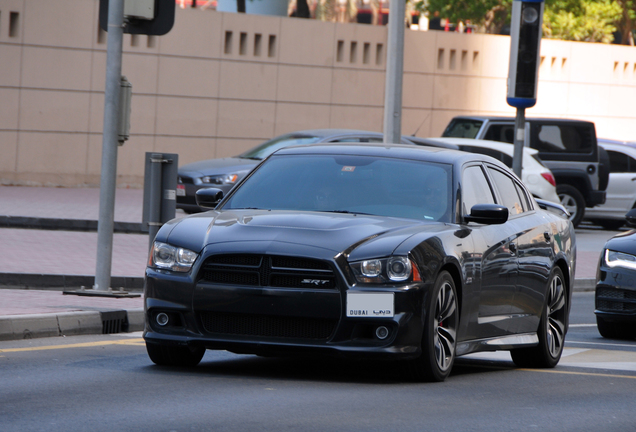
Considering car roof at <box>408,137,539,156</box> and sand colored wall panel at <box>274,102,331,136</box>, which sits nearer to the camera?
car roof at <box>408,137,539,156</box>

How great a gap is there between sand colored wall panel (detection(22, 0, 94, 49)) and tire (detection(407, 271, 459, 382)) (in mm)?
19793

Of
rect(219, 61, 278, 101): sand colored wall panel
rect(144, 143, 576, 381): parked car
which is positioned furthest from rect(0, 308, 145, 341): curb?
rect(219, 61, 278, 101): sand colored wall panel

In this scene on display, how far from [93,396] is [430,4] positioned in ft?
124

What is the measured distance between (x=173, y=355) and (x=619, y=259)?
5.25 meters

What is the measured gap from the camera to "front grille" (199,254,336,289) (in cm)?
683

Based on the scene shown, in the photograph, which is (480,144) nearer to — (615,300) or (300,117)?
(300,117)

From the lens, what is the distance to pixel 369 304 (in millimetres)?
6832

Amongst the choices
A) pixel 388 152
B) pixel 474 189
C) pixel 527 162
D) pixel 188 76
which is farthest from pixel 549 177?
pixel 388 152

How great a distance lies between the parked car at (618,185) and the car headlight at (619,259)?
13907mm

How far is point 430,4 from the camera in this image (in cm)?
4294

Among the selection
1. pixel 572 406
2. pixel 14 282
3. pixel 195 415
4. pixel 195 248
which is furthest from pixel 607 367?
pixel 14 282

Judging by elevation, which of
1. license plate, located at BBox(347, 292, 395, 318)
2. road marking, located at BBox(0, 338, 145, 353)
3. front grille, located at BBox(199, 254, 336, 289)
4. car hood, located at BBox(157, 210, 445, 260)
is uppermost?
car hood, located at BBox(157, 210, 445, 260)

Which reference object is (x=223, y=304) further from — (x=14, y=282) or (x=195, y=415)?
(x=14, y=282)

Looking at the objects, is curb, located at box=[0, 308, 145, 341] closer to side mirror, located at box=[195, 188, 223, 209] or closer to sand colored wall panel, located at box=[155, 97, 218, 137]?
side mirror, located at box=[195, 188, 223, 209]
